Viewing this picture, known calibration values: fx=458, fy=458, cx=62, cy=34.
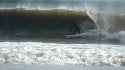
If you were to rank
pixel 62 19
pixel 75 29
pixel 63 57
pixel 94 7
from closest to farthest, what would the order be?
pixel 63 57, pixel 75 29, pixel 62 19, pixel 94 7

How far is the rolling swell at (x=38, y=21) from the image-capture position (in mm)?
25859

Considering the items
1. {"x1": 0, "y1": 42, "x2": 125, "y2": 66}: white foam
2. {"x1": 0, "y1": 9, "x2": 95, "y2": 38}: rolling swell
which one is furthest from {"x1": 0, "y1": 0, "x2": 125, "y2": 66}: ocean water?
{"x1": 0, "y1": 42, "x2": 125, "y2": 66}: white foam

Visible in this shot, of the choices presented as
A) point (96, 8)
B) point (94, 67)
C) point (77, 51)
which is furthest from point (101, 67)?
point (96, 8)

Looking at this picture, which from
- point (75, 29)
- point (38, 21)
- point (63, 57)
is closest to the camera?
point (63, 57)

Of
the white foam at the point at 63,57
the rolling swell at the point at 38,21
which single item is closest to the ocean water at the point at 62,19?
the rolling swell at the point at 38,21

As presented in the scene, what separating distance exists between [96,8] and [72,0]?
1.54 metres

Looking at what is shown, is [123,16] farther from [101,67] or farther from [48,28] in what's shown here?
[101,67]

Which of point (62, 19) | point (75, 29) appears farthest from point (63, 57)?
point (62, 19)

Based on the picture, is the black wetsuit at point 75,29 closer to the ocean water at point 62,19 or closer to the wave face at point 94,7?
the ocean water at point 62,19

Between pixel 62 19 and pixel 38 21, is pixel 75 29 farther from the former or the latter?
pixel 38 21

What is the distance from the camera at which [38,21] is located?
27.3 meters

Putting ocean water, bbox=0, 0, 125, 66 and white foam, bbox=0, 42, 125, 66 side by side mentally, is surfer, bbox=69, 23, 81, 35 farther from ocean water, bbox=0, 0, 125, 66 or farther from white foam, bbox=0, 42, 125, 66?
white foam, bbox=0, 42, 125, 66

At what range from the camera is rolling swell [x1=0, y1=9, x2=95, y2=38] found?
25859 mm

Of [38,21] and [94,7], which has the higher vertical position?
[94,7]
